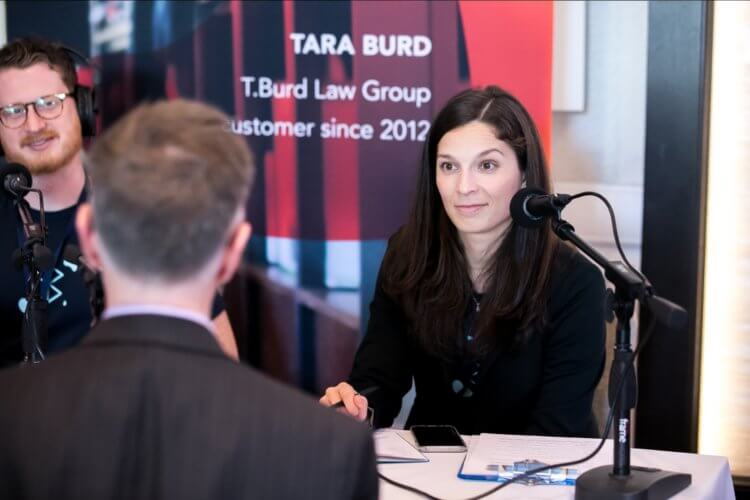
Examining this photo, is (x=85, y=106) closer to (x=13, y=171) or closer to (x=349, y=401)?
(x=13, y=171)

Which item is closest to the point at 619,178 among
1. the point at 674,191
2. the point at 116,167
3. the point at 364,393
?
the point at 674,191

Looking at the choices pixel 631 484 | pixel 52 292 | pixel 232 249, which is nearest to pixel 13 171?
pixel 52 292

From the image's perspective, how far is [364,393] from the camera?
2.37 m

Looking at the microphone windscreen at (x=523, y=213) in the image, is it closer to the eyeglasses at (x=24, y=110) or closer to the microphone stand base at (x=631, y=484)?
the microphone stand base at (x=631, y=484)

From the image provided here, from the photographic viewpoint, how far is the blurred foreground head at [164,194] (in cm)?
106

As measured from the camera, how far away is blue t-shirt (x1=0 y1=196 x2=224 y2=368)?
8.57ft

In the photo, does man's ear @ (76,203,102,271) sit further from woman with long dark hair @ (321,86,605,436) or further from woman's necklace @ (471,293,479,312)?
woman's necklace @ (471,293,479,312)

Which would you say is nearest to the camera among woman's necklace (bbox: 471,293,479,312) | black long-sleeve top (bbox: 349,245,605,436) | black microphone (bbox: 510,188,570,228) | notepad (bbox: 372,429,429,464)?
black microphone (bbox: 510,188,570,228)

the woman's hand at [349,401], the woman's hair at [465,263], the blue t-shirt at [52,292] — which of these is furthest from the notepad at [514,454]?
the blue t-shirt at [52,292]

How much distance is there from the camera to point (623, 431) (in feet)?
5.74

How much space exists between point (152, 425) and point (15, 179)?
115 centimetres

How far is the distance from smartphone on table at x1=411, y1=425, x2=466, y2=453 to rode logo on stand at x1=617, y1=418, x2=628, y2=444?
0.39 metres

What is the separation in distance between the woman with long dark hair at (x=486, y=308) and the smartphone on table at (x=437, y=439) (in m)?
0.29

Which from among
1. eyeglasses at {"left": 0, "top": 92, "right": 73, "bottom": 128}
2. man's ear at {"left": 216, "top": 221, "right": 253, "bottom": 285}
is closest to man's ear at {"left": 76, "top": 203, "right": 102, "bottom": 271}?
man's ear at {"left": 216, "top": 221, "right": 253, "bottom": 285}
